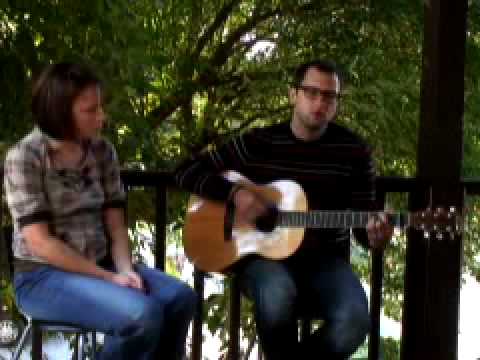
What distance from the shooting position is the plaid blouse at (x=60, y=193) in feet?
6.76

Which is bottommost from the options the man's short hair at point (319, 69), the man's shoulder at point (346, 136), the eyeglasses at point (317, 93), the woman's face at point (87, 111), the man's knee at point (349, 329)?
the man's knee at point (349, 329)

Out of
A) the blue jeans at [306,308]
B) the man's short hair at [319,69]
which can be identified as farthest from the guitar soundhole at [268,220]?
the man's short hair at [319,69]

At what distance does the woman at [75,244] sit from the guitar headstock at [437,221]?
2.59ft

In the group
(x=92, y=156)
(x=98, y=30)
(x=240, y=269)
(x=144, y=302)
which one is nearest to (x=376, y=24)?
(x=98, y=30)

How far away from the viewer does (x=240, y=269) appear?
8.47 feet

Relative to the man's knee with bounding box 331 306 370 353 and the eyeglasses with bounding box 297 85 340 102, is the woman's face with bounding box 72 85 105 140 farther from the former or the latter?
the man's knee with bounding box 331 306 370 353

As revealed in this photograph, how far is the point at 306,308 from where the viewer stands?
2.45 meters

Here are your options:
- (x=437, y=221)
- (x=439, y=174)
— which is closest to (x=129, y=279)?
(x=437, y=221)

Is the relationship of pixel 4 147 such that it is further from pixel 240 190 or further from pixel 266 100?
pixel 266 100

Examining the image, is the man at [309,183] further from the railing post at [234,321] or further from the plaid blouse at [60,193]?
the plaid blouse at [60,193]

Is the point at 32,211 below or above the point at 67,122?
below

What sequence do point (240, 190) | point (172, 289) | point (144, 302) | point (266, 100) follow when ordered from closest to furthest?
1. point (144, 302)
2. point (172, 289)
3. point (240, 190)
4. point (266, 100)

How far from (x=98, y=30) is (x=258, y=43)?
71.2 inches

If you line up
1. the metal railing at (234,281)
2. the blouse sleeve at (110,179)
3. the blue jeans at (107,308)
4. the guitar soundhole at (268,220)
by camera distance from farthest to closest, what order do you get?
1. the metal railing at (234,281)
2. the guitar soundhole at (268,220)
3. the blouse sleeve at (110,179)
4. the blue jeans at (107,308)
